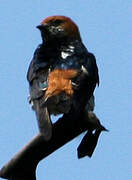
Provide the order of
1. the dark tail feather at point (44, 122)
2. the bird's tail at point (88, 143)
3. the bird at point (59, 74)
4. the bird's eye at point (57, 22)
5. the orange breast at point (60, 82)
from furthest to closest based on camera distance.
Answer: the bird's eye at point (57, 22), the orange breast at point (60, 82), the bird at point (59, 74), the bird's tail at point (88, 143), the dark tail feather at point (44, 122)

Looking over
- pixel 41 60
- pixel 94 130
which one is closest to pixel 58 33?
pixel 41 60

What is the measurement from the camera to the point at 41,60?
503 centimetres

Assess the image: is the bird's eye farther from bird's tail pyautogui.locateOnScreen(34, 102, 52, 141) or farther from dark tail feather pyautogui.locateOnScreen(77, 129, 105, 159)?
dark tail feather pyautogui.locateOnScreen(77, 129, 105, 159)

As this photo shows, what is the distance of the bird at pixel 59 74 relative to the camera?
14.2 ft

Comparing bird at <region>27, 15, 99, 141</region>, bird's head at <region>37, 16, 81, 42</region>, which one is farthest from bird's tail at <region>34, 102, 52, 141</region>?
bird's head at <region>37, 16, 81, 42</region>

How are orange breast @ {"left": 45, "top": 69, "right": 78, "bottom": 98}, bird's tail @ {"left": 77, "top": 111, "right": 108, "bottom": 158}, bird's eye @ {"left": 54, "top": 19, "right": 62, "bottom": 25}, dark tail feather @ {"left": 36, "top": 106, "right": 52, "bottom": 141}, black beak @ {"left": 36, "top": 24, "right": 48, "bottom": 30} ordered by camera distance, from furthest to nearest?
bird's eye @ {"left": 54, "top": 19, "right": 62, "bottom": 25}
black beak @ {"left": 36, "top": 24, "right": 48, "bottom": 30}
orange breast @ {"left": 45, "top": 69, "right": 78, "bottom": 98}
bird's tail @ {"left": 77, "top": 111, "right": 108, "bottom": 158}
dark tail feather @ {"left": 36, "top": 106, "right": 52, "bottom": 141}

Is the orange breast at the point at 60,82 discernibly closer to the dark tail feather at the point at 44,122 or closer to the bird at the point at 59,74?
the bird at the point at 59,74

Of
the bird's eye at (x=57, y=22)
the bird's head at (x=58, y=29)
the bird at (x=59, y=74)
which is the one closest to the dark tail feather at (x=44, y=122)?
the bird at (x=59, y=74)

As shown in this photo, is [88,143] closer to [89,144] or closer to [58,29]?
[89,144]

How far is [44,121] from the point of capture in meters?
4.14

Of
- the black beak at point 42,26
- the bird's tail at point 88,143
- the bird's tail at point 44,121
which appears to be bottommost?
the bird's tail at point 88,143

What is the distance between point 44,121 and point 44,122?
3 cm

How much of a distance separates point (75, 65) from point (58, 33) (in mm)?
828

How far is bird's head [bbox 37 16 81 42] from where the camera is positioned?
18.4ft
